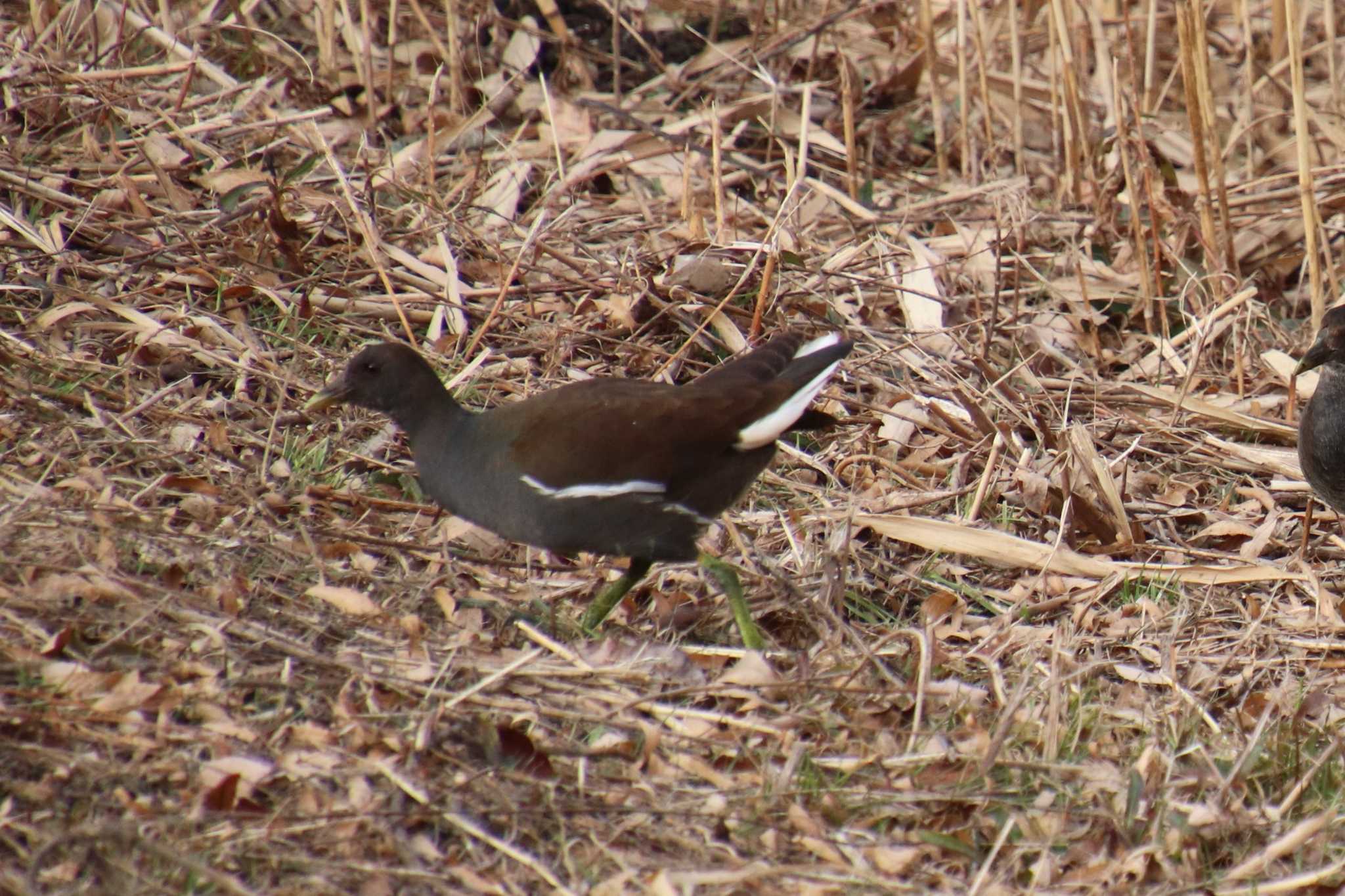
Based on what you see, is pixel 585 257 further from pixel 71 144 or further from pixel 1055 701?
pixel 1055 701

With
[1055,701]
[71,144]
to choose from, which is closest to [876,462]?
[1055,701]

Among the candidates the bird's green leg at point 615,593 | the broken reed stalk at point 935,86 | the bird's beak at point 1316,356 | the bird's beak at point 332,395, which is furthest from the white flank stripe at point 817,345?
the broken reed stalk at point 935,86

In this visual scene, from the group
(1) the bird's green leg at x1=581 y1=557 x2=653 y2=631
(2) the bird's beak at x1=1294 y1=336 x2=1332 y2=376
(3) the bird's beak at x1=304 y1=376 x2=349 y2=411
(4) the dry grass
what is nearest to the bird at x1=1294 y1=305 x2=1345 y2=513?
(2) the bird's beak at x1=1294 y1=336 x2=1332 y2=376

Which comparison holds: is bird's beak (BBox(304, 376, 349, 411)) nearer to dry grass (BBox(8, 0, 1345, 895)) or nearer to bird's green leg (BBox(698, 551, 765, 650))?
dry grass (BBox(8, 0, 1345, 895))

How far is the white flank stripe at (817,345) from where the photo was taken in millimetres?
3811

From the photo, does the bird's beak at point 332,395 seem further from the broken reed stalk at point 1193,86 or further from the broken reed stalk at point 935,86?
the broken reed stalk at point 935,86

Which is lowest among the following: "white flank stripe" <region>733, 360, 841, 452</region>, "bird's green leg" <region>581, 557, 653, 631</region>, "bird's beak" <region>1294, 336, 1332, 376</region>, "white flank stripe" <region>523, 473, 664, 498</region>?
"bird's green leg" <region>581, 557, 653, 631</region>

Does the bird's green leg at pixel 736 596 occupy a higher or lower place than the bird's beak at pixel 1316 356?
lower

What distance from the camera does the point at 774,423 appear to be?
355cm

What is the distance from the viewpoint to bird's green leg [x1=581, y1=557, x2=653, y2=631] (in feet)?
12.1

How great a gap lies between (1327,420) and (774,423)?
5.71 feet

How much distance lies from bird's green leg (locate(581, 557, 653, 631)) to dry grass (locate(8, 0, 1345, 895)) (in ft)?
0.38

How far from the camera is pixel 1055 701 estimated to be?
3.34 meters

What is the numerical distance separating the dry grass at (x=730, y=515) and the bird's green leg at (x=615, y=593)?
116mm
